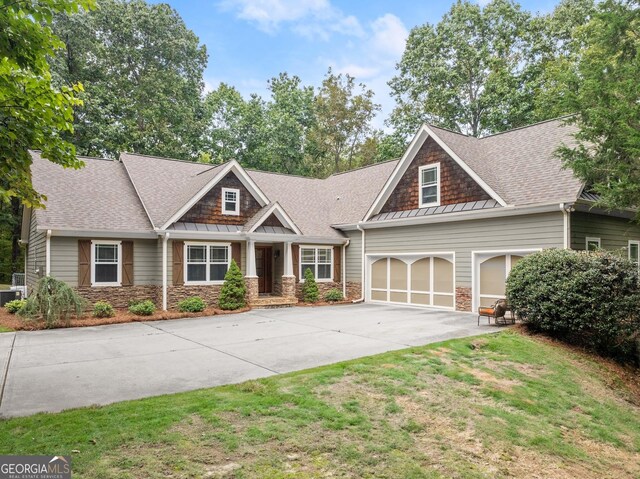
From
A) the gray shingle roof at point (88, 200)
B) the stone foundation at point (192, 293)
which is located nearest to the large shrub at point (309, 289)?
the stone foundation at point (192, 293)

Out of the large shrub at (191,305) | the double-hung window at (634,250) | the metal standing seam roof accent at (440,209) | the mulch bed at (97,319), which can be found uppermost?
the metal standing seam roof accent at (440,209)

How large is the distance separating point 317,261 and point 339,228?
193cm

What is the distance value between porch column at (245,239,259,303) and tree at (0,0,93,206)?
12167 mm

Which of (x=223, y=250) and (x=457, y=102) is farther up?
(x=457, y=102)

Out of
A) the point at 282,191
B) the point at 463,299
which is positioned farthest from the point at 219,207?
the point at 463,299

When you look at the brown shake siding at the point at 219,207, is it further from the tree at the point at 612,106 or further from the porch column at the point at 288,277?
the tree at the point at 612,106

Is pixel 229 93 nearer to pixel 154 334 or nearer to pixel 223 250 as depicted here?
pixel 223 250

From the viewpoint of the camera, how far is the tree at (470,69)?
92.1ft

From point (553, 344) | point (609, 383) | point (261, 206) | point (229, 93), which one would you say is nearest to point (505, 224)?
point (553, 344)

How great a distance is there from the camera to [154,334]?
38.1ft

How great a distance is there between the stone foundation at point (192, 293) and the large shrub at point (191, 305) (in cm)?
38

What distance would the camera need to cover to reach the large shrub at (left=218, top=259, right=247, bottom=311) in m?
16.3

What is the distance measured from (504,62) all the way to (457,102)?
12.5 ft

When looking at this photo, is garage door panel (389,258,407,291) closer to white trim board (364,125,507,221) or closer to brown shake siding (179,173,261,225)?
white trim board (364,125,507,221)
